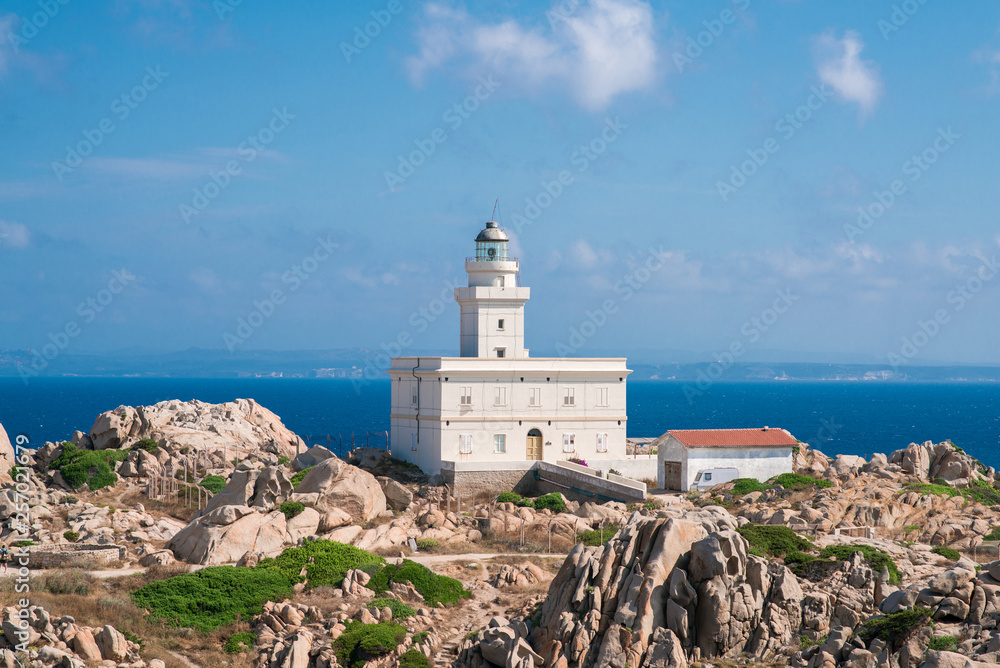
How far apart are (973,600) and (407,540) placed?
1785 centimetres

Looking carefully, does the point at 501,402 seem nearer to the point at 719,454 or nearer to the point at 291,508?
the point at 719,454

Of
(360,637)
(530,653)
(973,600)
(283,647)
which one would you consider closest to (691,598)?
(530,653)

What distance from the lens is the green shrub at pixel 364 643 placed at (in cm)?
2319

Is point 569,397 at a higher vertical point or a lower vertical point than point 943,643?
higher

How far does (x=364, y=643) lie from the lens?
76.8ft

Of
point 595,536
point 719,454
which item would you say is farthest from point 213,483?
point 719,454

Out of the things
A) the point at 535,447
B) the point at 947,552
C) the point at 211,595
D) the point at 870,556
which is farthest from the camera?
the point at 535,447

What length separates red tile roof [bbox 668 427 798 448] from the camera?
41.9m

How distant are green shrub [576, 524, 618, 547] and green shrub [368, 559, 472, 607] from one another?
6.21 m

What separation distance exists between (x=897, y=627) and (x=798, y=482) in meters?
20.7

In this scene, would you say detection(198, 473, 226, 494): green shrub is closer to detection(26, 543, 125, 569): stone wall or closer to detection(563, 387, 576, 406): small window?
detection(26, 543, 125, 569): stone wall

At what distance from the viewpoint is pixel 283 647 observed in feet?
77.3

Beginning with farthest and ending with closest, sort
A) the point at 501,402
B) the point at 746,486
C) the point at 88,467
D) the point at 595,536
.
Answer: the point at 501,402, the point at 88,467, the point at 746,486, the point at 595,536

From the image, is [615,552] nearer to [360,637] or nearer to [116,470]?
[360,637]
